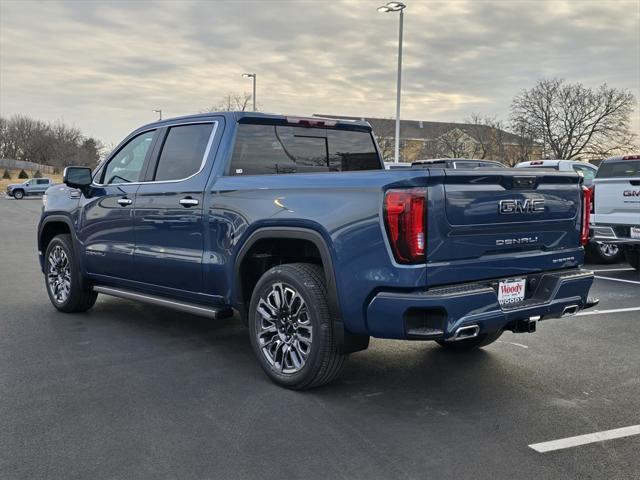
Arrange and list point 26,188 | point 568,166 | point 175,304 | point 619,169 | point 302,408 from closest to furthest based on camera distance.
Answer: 1. point 302,408
2. point 175,304
3. point 619,169
4. point 568,166
5. point 26,188

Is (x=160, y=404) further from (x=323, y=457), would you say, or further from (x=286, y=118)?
(x=286, y=118)

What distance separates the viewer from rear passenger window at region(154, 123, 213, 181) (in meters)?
5.17

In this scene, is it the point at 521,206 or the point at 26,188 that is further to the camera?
the point at 26,188

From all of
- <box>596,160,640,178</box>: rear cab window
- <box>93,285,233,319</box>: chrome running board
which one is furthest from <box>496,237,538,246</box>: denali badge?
<box>596,160,640,178</box>: rear cab window

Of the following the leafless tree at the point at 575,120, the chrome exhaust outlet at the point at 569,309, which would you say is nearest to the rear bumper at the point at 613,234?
the chrome exhaust outlet at the point at 569,309

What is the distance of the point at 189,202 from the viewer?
498 centimetres

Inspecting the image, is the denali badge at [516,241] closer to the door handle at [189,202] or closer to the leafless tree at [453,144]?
the door handle at [189,202]

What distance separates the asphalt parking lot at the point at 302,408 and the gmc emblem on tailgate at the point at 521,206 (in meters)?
1.28

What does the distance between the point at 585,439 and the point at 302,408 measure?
1.69 m

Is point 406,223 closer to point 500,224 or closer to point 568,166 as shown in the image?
point 500,224

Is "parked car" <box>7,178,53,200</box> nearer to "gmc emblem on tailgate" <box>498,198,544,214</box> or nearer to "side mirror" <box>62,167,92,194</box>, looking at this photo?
"side mirror" <box>62,167,92,194</box>

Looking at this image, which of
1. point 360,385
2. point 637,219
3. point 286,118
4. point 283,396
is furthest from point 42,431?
point 637,219

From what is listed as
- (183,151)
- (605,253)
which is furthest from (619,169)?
(183,151)

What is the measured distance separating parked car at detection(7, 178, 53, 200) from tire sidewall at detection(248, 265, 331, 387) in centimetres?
4637
